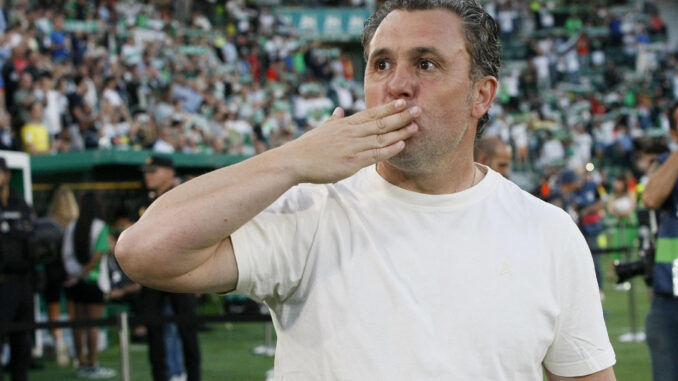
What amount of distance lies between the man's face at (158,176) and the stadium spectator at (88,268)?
178cm

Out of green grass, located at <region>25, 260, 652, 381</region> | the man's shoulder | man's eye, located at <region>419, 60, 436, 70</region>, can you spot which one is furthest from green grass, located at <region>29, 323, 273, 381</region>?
man's eye, located at <region>419, 60, 436, 70</region>

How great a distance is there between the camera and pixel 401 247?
2.05 meters

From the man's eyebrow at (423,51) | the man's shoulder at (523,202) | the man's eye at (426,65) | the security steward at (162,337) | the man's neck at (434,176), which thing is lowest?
the security steward at (162,337)

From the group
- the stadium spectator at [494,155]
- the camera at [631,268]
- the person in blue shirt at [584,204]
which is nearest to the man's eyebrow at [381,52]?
the camera at [631,268]

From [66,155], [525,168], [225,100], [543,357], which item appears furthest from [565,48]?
[543,357]

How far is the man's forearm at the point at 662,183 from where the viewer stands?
427cm

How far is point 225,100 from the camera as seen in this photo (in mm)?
21000

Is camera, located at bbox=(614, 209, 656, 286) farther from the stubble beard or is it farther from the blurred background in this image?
the stubble beard

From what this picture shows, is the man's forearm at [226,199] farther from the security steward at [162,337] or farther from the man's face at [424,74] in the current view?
the security steward at [162,337]

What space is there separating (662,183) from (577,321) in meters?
2.42

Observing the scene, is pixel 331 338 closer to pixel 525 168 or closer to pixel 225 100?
pixel 225 100

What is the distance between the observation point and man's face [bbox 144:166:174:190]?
7.44 meters

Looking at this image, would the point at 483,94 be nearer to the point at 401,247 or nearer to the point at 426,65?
the point at 426,65

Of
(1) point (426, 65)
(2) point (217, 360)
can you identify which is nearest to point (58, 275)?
(2) point (217, 360)
